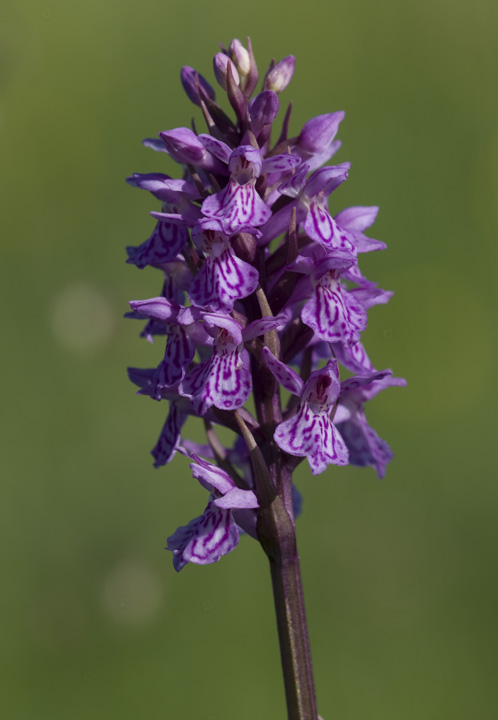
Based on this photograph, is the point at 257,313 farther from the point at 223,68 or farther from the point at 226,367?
the point at 223,68

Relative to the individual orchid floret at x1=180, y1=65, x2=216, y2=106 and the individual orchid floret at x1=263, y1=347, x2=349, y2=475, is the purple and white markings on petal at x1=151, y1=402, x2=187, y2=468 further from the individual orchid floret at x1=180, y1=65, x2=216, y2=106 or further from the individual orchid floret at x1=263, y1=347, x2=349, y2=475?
the individual orchid floret at x1=180, y1=65, x2=216, y2=106

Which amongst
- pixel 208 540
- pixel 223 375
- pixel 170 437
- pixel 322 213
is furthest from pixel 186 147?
pixel 208 540

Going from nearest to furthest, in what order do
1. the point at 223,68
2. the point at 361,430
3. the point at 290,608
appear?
1. the point at 290,608
2. the point at 223,68
3. the point at 361,430

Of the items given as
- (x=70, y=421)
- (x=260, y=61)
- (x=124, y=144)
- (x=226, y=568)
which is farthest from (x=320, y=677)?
(x=260, y=61)

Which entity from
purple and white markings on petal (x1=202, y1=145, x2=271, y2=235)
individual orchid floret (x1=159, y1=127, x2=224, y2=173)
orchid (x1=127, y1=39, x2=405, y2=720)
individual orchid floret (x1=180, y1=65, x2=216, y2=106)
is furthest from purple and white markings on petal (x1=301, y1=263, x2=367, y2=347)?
individual orchid floret (x1=180, y1=65, x2=216, y2=106)

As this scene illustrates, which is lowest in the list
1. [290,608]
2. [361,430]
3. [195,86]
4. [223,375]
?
[290,608]

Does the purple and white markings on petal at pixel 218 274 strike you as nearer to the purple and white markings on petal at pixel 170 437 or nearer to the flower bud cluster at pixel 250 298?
the flower bud cluster at pixel 250 298

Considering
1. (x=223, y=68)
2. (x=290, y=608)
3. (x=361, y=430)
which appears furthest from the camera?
(x=361, y=430)
